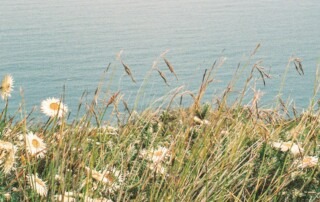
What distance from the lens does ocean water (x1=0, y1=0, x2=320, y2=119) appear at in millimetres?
42906

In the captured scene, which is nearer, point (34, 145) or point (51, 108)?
point (34, 145)

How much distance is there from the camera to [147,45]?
6116cm

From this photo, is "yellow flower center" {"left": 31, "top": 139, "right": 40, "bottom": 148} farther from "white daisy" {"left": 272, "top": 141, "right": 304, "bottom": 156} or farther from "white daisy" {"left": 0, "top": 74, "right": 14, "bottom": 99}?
"white daisy" {"left": 272, "top": 141, "right": 304, "bottom": 156}

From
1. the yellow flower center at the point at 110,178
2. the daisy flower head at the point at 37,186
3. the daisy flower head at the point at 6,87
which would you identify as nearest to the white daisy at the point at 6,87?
the daisy flower head at the point at 6,87

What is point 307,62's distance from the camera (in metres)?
46.4

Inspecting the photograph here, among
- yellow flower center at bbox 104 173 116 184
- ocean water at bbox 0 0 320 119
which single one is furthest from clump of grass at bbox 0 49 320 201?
ocean water at bbox 0 0 320 119

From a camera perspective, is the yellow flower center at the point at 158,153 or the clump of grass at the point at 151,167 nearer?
the clump of grass at the point at 151,167

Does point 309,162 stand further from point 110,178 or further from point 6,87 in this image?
point 6,87

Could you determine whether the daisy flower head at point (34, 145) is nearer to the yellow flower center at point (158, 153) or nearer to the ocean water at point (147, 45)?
the yellow flower center at point (158, 153)

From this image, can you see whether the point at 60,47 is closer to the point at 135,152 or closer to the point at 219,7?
the point at 219,7

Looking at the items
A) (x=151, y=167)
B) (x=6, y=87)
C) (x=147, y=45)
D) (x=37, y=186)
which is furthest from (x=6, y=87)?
(x=147, y=45)

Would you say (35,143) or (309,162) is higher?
(35,143)

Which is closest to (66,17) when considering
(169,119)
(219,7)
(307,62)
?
(219,7)

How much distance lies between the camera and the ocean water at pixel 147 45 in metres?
42.9
